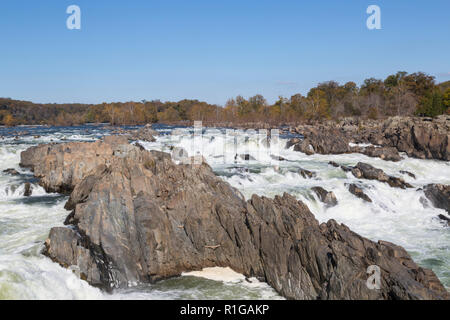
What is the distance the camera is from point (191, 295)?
9859 millimetres

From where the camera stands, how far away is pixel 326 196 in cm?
1853

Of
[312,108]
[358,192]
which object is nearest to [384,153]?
[358,192]

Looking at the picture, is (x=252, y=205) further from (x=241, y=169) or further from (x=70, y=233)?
(x=241, y=169)

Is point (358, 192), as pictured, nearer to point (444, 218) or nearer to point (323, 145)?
point (444, 218)

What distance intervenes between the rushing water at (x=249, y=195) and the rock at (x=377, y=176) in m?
0.58

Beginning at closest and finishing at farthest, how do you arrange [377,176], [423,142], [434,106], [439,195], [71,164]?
[439,195]
[71,164]
[377,176]
[423,142]
[434,106]

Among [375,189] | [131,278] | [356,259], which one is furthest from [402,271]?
[375,189]

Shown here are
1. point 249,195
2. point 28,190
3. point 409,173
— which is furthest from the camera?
point 409,173

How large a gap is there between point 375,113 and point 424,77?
18.3 m

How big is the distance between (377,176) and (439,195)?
13.2ft

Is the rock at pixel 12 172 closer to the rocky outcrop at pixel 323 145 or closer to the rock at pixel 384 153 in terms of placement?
the rocky outcrop at pixel 323 145

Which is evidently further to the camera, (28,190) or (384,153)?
(384,153)
